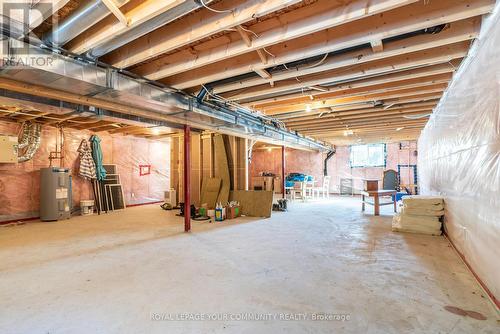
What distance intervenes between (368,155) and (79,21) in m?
10.3

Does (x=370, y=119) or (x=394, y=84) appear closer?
(x=394, y=84)

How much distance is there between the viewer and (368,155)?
10188 millimetres

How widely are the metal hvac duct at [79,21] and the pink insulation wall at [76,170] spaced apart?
4563 mm

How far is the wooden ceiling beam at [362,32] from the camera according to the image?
185 cm

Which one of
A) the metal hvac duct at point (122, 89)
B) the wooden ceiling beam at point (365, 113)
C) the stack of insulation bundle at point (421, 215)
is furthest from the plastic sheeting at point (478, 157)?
the metal hvac duct at point (122, 89)

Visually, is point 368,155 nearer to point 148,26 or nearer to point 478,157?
point 478,157

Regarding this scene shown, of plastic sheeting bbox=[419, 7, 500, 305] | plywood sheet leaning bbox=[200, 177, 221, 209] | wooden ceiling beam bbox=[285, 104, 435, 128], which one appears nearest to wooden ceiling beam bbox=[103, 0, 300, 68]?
plastic sheeting bbox=[419, 7, 500, 305]

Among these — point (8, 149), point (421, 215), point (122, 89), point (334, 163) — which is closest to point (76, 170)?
point (8, 149)

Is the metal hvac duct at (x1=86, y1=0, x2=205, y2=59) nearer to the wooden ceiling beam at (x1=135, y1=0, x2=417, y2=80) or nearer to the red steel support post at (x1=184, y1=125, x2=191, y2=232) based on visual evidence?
the wooden ceiling beam at (x1=135, y1=0, x2=417, y2=80)

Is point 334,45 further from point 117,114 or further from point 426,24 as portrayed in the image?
→ point 117,114

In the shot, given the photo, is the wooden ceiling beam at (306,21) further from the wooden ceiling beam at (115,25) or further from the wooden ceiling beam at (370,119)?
the wooden ceiling beam at (370,119)

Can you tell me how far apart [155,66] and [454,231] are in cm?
410

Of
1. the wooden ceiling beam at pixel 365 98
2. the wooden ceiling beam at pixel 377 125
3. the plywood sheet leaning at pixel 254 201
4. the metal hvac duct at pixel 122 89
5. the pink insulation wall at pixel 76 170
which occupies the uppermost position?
the wooden ceiling beam at pixel 365 98

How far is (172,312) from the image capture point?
179cm
